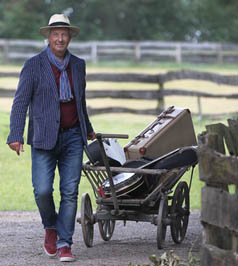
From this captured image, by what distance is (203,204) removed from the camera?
5.58m

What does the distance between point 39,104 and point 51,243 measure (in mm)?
1220

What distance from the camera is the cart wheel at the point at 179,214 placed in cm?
776

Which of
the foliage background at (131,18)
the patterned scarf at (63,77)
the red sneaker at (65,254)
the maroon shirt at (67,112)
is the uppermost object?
the foliage background at (131,18)

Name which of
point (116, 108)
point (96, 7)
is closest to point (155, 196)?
point (116, 108)

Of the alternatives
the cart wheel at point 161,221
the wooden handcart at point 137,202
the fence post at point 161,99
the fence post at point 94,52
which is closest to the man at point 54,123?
the wooden handcart at point 137,202

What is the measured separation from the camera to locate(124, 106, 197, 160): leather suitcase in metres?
7.95

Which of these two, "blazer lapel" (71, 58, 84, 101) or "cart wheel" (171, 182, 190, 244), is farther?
"cart wheel" (171, 182, 190, 244)

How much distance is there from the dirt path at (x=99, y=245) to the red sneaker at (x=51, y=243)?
0.07 metres

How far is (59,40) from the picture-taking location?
7062 millimetres

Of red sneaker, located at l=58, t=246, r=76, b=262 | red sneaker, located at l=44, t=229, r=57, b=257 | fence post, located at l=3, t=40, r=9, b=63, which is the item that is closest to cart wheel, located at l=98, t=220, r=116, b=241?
red sneaker, located at l=44, t=229, r=57, b=257

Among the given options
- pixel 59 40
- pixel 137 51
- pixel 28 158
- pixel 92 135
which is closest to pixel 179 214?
pixel 92 135

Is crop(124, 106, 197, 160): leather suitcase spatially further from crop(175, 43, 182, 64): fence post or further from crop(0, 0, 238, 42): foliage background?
crop(0, 0, 238, 42): foliage background

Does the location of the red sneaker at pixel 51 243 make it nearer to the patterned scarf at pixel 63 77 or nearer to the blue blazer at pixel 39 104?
the blue blazer at pixel 39 104

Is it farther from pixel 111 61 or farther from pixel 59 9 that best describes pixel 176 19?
pixel 111 61
